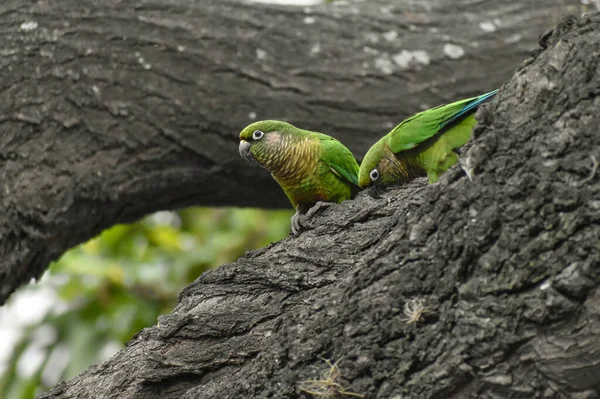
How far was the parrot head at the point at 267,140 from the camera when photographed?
493 cm

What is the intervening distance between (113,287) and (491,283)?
638 centimetres

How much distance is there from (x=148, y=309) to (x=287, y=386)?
219 inches

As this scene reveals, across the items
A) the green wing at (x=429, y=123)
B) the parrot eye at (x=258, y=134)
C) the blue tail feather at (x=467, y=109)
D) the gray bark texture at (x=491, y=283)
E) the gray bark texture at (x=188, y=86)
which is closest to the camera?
the gray bark texture at (x=491, y=283)

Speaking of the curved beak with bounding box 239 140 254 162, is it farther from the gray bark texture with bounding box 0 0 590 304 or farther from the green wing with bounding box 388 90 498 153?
the green wing with bounding box 388 90 498 153

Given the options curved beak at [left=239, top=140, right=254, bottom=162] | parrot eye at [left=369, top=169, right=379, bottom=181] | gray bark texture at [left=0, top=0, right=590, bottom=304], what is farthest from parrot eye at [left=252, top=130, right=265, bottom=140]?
parrot eye at [left=369, top=169, right=379, bottom=181]

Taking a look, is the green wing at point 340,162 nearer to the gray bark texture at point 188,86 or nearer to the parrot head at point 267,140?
the parrot head at point 267,140

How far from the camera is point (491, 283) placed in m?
2.37

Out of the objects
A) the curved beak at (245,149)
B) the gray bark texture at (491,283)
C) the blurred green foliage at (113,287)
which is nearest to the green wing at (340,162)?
the curved beak at (245,149)

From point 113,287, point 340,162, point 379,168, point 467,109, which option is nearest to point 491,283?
point 467,109

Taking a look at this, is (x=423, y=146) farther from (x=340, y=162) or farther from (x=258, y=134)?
(x=258, y=134)

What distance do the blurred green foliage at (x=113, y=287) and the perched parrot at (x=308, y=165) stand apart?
11.1ft

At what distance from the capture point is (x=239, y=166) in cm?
602

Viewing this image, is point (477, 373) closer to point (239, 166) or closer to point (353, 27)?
point (239, 166)

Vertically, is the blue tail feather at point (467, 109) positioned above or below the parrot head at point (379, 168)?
above
